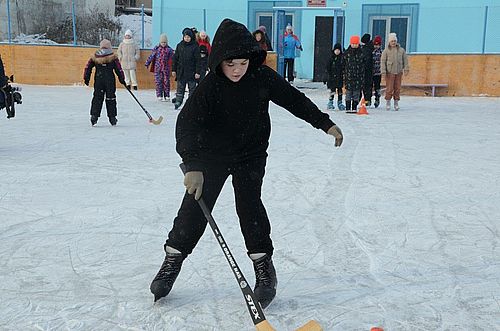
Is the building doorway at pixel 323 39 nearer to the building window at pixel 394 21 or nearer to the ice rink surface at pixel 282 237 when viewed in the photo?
the building window at pixel 394 21

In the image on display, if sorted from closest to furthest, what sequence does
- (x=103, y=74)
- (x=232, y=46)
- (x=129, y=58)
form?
1. (x=232, y=46)
2. (x=103, y=74)
3. (x=129, y=58)

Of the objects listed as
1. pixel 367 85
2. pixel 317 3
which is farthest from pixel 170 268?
pixel 317 3

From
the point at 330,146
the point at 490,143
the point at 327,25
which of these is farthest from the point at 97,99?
the point at 327,25

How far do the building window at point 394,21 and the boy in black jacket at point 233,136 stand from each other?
1542cm

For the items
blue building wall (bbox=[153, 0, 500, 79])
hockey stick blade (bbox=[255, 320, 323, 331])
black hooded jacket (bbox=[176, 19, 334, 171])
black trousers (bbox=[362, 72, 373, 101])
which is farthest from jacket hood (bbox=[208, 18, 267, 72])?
blue building wall (bbox=[153, 0, 500, 79])

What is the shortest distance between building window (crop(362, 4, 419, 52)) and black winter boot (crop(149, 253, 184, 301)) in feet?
51.4

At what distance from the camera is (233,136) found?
291 cm

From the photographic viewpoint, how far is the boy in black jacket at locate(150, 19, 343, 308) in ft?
9.13

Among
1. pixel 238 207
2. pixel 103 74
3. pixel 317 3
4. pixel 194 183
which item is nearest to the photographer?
pixel 194 183

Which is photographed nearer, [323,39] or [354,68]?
[354,68]

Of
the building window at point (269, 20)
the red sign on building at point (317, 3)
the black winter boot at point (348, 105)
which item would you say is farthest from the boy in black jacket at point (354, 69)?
the building window at point (269, 20)

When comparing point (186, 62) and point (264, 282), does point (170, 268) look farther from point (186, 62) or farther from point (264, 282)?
point (186, 62)

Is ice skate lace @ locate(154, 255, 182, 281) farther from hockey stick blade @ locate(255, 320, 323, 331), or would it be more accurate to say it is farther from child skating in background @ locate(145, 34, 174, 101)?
child skating in background @ locate(145, 34, 174, 101)

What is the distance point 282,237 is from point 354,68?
7.84m
